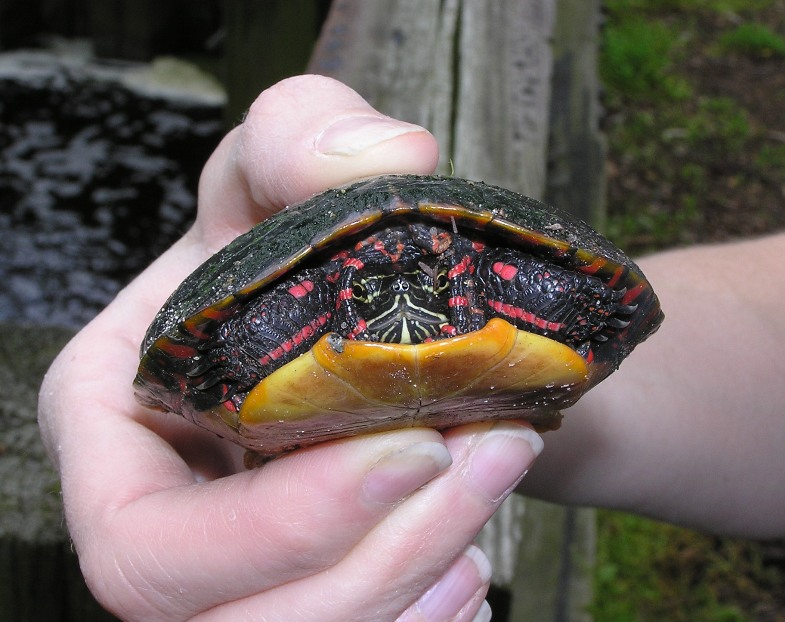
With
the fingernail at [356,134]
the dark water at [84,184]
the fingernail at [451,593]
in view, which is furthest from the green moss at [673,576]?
the dark water at [84,184]

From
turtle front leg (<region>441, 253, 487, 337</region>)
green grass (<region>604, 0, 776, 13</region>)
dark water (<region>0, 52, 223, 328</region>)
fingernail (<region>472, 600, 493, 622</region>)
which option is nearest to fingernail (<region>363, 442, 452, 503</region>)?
turtle front leg (<region>441, 253, 487, 337</region>)

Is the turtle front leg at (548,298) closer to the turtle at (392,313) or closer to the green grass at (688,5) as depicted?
the turtle at (392,313)

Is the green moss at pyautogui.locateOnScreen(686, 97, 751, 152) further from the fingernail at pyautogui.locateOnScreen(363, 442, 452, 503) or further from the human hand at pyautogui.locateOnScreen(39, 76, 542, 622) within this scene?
the fingernail at pyautogui.locateOnScreen(363, 442, 452, 503)

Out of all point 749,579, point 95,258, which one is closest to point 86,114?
point 95,258

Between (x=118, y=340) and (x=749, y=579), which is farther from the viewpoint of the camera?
(x=749, y=579)

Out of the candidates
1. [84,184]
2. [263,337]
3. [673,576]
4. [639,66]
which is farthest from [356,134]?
[639,66]

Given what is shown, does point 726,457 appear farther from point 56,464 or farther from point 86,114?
point 86,114
